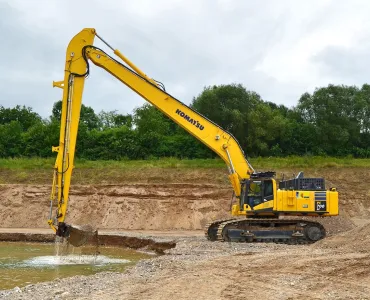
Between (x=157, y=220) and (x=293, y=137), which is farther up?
(x=293, y=137)

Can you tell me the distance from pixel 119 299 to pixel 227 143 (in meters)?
10.1

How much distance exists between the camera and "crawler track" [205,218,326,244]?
57.0 ft

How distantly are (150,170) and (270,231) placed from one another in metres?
15.3

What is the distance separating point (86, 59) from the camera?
15961 millimetres

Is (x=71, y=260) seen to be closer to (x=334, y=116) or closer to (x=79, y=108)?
(x=79, y=108)

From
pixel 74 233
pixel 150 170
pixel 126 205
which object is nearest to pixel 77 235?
pixel 74 233

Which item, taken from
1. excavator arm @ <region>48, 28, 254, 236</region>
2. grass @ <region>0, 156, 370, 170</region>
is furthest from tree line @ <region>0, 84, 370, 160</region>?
excavator arm @ <region>48, 28, 254, 236</region>

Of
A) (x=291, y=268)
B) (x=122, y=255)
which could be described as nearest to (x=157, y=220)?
(x=122, y=255)

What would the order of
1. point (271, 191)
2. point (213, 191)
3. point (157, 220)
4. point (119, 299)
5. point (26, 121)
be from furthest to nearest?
point (26, 121), point (213, 191), point (157, 220), point (271, 191), point (119, 299)

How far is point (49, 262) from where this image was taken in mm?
14906

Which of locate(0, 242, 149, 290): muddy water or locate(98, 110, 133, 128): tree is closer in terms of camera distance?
locate(0, 242, 149, 290): muddy water

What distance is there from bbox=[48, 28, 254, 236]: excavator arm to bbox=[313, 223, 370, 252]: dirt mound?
3.59 m

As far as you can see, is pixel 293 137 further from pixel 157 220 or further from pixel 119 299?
pixel 119 299

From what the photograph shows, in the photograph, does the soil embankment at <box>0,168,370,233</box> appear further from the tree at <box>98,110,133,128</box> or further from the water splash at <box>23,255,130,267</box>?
the tree at <box>98,110,133,128</box>
